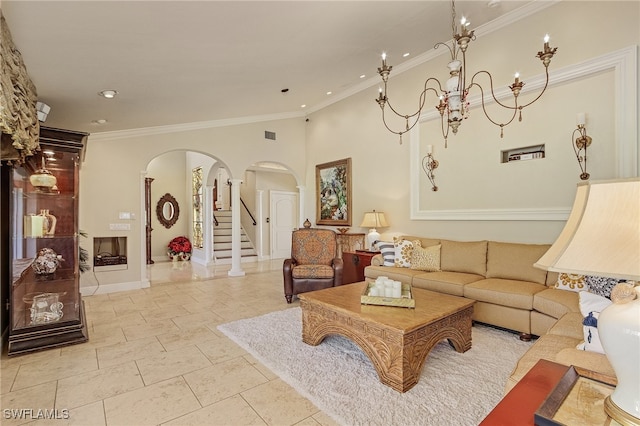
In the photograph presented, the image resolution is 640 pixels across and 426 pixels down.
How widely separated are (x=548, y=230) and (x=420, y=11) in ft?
9.51

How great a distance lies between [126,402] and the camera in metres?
2.11

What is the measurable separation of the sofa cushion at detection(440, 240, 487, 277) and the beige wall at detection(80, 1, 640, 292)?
305 mm

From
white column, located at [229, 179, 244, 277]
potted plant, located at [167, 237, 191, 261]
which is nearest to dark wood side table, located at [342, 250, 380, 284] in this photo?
white column, located at [229, 179, 244, 277]

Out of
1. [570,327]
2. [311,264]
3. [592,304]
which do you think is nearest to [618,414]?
[592,304]

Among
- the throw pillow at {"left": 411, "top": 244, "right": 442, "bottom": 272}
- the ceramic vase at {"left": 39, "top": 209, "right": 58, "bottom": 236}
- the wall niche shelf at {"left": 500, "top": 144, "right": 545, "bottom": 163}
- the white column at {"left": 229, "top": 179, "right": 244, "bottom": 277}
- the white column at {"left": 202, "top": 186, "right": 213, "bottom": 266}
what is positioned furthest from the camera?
the white column at {"left": 202, "top": 186, "right": 213, "bottom": 266}

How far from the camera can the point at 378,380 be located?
2344 mm

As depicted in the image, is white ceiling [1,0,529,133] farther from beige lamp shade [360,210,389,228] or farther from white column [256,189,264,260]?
white column [256,189,264,260]

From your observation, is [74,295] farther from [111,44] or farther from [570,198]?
[570,198]

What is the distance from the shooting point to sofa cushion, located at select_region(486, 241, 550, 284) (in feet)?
11.3

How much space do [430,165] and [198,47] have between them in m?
3.49

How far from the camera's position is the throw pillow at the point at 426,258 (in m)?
4.21

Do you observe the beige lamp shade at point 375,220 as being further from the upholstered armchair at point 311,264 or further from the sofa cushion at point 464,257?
the sofa cushion at point 464,257

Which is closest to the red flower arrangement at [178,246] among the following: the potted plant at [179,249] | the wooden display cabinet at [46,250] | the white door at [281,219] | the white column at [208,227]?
the potted plant at [179,249]

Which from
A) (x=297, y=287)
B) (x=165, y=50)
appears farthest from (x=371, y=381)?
(x=165, y=50)
